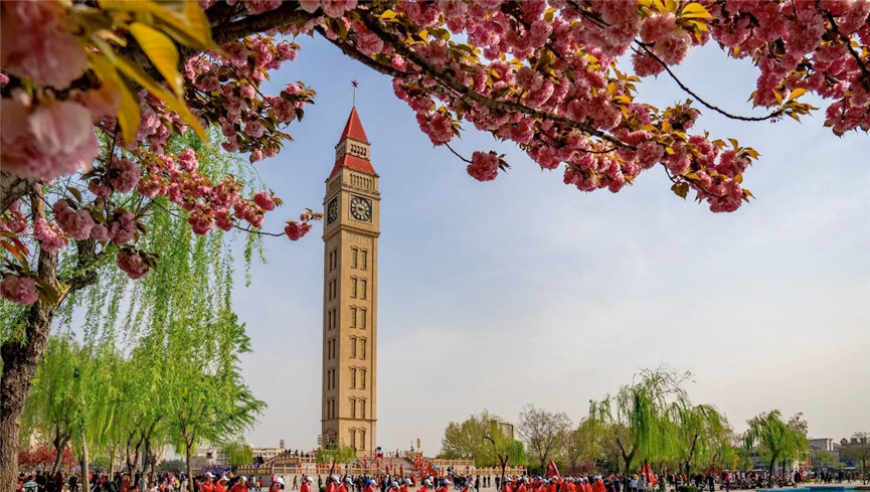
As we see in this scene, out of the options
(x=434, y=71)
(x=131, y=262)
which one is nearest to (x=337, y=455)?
(x=131, y=262)

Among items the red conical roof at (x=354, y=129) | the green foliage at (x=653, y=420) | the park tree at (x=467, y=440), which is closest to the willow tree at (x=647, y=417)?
the green foliage at (x=653, y=420)

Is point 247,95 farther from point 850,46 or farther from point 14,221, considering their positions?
point 850,46

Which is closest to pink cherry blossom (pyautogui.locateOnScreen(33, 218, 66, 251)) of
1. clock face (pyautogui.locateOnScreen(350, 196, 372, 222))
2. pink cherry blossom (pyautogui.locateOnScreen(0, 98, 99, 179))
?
pink cherry blossom (pyautogui.locateOnScreen(0, 98, 99, 179))

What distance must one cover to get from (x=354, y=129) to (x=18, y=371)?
216 feet

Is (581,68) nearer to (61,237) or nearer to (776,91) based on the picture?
(776,91)

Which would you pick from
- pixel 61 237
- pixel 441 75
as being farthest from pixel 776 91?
pixel 61 237

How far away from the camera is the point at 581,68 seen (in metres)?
4.64

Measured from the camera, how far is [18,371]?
8383mm

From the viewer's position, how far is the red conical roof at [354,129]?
7206 cm

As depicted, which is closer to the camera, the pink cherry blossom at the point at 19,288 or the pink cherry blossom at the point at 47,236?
the pink cherry blossom at the point at 19,288

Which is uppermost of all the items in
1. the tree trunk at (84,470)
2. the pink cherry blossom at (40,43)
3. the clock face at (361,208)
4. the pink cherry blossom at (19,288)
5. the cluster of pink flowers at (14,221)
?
the clock face at (361,208)

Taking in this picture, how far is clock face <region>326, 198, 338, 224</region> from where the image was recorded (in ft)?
228

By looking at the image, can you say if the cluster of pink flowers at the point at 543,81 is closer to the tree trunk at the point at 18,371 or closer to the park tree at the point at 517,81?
the park tree at the point at 517,81

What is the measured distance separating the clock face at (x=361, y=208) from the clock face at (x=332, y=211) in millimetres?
1746
